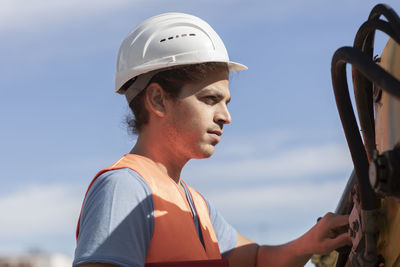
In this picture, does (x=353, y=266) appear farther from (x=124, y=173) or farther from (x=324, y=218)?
(x=124, y=173)

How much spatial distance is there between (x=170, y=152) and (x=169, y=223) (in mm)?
431

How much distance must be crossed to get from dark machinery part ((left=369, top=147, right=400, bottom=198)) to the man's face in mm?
1199

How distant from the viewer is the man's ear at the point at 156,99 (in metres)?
3.00

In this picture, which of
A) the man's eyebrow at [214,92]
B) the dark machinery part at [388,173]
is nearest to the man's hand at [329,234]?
the man's eyebrow at [214,92]

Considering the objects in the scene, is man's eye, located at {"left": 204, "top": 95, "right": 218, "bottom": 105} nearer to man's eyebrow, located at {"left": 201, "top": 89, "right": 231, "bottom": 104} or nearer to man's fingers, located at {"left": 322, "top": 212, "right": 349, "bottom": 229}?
man's eyebrow, located at {"left": 201, "top": 89, "right": 231, "bottom": 104}

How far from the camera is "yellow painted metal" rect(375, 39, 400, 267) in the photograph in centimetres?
193

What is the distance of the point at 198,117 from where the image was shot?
2910 mm

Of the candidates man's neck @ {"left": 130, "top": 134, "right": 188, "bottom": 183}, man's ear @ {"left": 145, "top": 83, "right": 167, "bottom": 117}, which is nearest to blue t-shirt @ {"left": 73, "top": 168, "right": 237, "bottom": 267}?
man's neck @ {"left": 130, "top": 134, "right": 188, "bottom": 183}

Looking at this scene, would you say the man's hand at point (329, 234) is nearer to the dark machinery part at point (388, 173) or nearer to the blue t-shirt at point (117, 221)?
the blue t-shirt at point (117, 221)

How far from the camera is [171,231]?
8.79ft

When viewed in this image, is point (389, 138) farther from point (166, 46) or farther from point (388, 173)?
point (166, 46)

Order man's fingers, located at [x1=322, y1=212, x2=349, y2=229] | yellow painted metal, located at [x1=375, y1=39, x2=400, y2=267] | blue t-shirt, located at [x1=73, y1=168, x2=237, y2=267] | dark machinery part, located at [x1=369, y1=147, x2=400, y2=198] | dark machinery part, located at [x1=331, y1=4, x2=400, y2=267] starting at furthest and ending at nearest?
man's fingers, located at [x1=322, y1=212, x2=349, y2=229] → blue t-shirt, located at [x1=73, y1=168, x2=237, y2=267] → dark machinery part, located at [x1=331, y1=4, x2=400, y2=267] → yellow painted metal, located at [x1=375, y1=39, x2=400, y2=267] → dark machinery part, located at [x1=369, y1=147, x2=400, y2=198]

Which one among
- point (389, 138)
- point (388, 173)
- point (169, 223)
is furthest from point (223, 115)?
point (388, 173)

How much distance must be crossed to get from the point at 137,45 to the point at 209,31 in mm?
362
